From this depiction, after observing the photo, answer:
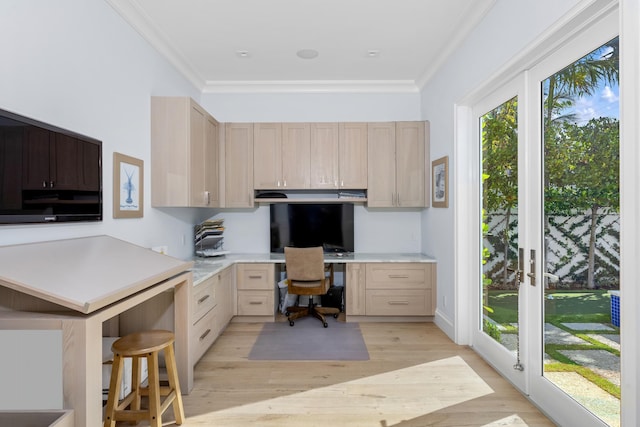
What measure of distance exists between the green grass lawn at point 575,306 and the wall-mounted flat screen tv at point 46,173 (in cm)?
294

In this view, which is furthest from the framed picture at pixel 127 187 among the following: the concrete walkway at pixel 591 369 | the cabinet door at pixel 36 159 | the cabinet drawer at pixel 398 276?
the concrete walkway at pixel 591 369

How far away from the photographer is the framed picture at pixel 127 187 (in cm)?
262

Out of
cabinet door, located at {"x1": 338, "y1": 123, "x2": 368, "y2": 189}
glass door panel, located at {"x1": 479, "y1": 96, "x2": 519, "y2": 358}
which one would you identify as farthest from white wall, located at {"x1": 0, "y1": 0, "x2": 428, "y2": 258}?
glass door panel, located at {"x1": 479, "y1": 96, "x2": 519, "y2": 358}

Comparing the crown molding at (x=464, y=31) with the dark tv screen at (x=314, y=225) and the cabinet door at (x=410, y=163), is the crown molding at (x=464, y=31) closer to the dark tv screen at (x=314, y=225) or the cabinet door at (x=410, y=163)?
the cabinet door at (x=410, y=163)

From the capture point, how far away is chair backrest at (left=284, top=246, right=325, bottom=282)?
3.78m

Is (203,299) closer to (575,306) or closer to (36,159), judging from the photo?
(36,159)

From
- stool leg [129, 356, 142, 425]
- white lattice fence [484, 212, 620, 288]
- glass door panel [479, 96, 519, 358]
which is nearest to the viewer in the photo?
white lattice fence [484, 212, 620, 288]

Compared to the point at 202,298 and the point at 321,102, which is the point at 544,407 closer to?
the point at 202,298

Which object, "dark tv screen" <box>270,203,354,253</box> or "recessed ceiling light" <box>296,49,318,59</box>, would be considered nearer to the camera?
"recessed ceiling light" <box>296,49,318,59</box>

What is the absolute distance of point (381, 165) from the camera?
14.3ft

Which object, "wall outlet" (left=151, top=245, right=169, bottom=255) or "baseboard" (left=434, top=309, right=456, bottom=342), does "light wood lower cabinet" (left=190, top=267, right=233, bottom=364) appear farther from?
"baseboard" (left=434, top=309, right=456, bottom=342)

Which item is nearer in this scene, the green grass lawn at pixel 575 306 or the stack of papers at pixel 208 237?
the green grass lawn at pixel 575 306

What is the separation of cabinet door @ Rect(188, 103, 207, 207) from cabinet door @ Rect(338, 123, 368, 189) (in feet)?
5.33

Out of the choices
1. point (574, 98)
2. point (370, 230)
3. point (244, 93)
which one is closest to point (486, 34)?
point (574, 98)
